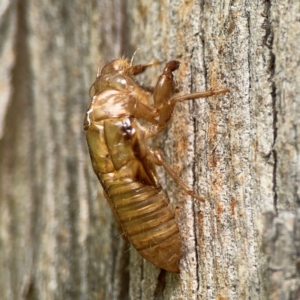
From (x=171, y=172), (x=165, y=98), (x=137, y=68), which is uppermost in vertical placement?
(x=137, y=68)

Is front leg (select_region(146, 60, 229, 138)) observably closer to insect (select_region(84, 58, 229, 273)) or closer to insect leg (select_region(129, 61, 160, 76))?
insect (select_region(84, 58, 229, 273))

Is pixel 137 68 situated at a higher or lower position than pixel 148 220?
higher

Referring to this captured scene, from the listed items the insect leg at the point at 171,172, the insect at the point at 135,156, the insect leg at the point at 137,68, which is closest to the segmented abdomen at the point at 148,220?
the insect at the point at 135,156

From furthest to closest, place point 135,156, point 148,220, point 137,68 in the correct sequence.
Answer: point 137,68
point 135,156
point 148,220

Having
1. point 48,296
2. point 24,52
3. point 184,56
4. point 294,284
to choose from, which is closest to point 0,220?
point 48,296

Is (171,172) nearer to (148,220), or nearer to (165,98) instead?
(148,220)

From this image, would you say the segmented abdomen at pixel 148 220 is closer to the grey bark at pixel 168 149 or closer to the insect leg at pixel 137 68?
the grey bark at pixel 168 149

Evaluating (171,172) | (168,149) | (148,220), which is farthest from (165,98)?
(148,220)

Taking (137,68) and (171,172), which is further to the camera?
(137,68)
